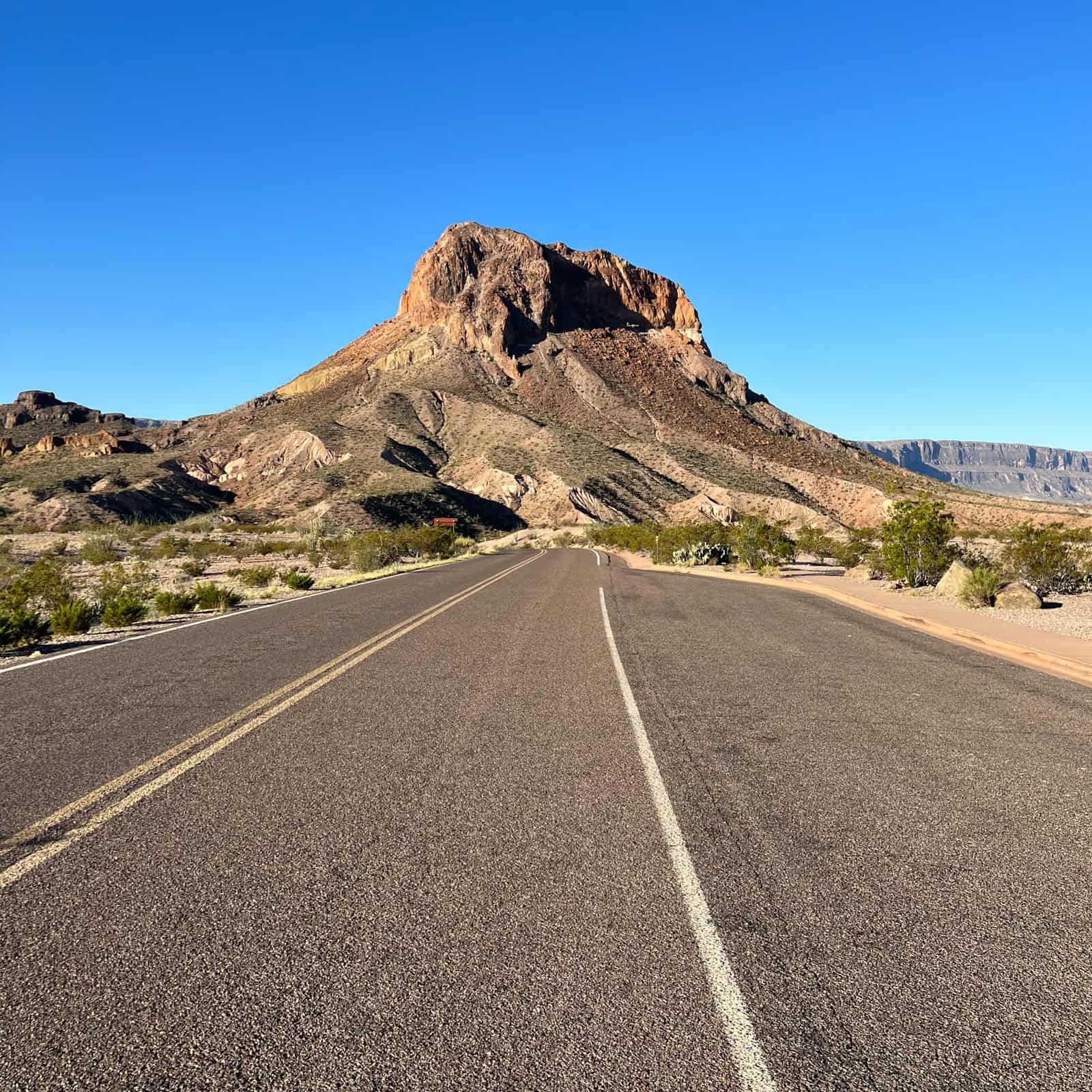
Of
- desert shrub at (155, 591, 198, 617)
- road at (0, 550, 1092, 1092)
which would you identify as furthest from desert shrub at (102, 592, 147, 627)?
road at (0, 550, 1092, 1092)

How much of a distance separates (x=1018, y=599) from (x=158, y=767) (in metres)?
17.9

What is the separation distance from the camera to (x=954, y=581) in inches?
730

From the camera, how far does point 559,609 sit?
1593 centimetres

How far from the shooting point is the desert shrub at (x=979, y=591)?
16977mm

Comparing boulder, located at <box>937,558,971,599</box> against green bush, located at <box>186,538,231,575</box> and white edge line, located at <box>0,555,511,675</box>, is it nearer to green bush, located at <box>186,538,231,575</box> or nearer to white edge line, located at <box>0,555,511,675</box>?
white edge line, located at <box>0,555,511,675</box>

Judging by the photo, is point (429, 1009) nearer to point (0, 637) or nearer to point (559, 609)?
point (0, 637)

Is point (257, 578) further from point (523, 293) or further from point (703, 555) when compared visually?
point (523, 293)

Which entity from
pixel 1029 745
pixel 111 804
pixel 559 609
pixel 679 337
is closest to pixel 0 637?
pixel 111 804

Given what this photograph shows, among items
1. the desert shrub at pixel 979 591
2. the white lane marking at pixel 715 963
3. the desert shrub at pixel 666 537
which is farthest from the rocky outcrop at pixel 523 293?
the white lane marking at pixel 715 963

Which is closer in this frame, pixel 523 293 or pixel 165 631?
pixel 165 631

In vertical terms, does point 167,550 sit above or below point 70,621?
above

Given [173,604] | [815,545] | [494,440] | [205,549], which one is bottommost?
[173,604]

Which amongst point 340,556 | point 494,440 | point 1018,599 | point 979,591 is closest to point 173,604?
point 979,591

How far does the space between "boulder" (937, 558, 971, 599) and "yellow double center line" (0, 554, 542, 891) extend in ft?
50.1
